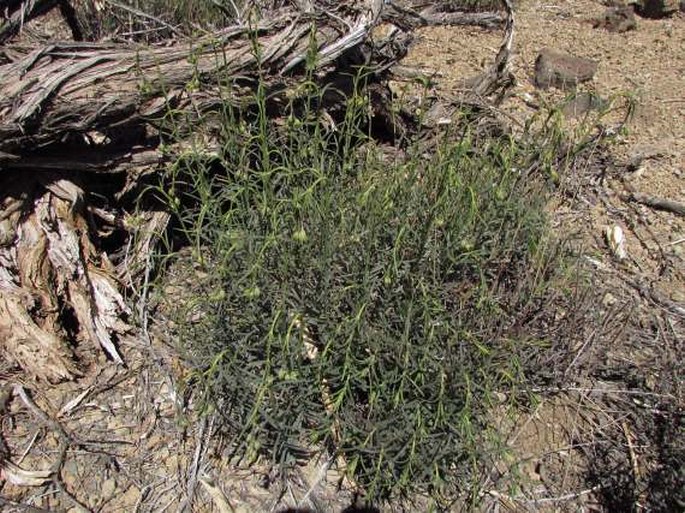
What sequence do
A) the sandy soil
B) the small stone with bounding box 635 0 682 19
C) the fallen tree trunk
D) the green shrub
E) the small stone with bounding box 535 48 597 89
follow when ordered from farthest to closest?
the small stone with bounding box 635 0 682 19 → the small stone with bounding box 535 48 597 89 → the fallen tree trunk → the sandy soil → the green shrub

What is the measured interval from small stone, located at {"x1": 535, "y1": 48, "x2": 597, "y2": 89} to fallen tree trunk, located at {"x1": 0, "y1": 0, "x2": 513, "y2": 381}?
1.77 m

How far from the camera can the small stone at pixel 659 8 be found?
4.73 metres

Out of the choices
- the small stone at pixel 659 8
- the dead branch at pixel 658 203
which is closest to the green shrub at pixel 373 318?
the dead branch at pixel 658 203

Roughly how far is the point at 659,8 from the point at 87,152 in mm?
4181

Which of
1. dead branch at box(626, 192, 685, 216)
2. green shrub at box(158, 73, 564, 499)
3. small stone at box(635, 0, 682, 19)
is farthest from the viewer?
small stone at box(635, 0, 682, 19)

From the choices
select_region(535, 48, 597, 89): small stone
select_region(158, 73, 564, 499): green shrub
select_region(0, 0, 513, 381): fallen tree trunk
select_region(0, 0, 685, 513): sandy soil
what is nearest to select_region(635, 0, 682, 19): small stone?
select_region(535, 48, 597, 89): small stone

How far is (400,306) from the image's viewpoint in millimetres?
2018

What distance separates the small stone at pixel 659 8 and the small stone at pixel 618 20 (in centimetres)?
17

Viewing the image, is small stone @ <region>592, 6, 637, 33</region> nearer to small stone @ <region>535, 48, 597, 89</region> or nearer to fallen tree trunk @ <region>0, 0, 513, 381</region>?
small stone @ <region>535, 48, 597, 89</region>

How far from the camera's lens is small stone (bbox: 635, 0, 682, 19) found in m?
4.73

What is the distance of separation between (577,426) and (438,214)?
996mm

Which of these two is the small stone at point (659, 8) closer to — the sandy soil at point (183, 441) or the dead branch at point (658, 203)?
the dead branch at point (658, 203)

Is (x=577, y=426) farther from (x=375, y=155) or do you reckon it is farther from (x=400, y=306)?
(x=375, y=155)

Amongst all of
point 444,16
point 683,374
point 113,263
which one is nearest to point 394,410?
point 683,374
